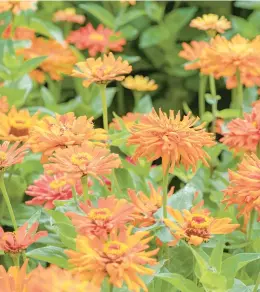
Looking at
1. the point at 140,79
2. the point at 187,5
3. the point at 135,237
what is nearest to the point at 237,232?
the point at 135,237

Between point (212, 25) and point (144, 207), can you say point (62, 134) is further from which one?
point (212, 25)

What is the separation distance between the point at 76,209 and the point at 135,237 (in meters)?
0.16

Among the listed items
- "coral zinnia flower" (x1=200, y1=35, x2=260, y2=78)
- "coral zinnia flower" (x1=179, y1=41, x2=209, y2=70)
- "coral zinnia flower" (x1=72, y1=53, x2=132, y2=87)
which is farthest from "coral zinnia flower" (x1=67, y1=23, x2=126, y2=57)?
"coral zinnia flower" (x1=72, y1=53, x2=132, y2=87)

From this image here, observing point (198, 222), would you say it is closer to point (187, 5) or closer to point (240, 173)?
point (240, 173)

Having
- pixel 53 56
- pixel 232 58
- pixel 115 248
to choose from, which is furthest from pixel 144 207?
pixel 53 56

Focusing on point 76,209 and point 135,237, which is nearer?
point 135,237

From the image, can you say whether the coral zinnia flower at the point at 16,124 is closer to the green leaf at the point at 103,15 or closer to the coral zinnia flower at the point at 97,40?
the coral zinnia flower at the point at 97,40

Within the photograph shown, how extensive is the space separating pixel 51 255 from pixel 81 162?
0.11 metres

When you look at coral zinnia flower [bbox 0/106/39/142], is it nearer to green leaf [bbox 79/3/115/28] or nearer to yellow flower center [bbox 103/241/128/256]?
yellow flower center [bbox 103/241/128/256]

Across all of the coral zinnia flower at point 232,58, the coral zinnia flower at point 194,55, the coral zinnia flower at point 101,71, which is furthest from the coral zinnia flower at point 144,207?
the coral zinnia flower at point 194,55

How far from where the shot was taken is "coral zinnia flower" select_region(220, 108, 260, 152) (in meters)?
0.87

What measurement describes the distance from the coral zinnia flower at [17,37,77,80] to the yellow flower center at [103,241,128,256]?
2.64ft

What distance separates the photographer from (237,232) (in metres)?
0.91

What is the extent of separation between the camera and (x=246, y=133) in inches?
34.4
